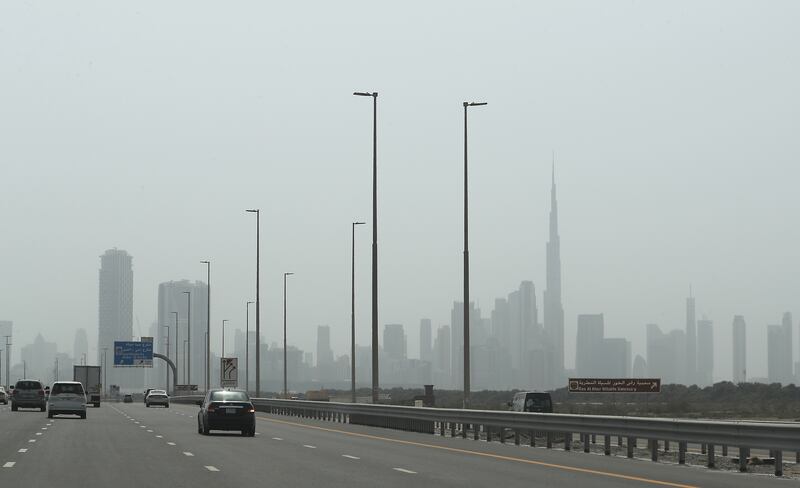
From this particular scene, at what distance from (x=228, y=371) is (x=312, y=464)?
57731 millimetres

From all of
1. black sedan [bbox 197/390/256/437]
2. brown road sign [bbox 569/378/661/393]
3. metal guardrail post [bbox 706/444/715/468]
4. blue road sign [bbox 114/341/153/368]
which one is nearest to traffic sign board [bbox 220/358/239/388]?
brown road sign [bbox 569/378/661/393]

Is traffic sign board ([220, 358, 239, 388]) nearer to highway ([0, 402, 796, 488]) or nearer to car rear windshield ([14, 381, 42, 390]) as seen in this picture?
car rear windshield ([14, 381, 42, 390])

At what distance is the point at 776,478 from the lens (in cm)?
2423

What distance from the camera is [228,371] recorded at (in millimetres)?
83562

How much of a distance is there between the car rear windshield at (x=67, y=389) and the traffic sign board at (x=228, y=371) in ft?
76.9

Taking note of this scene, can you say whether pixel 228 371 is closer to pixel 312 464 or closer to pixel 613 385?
pixel 613 385

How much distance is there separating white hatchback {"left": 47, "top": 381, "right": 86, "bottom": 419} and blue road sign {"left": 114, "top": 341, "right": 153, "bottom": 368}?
63875mm

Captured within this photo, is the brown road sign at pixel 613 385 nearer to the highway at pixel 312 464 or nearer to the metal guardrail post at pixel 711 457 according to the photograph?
the highway at pixel 312 464

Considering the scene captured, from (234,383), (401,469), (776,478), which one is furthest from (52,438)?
(234,383)

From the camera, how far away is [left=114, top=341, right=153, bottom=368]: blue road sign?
122750mm

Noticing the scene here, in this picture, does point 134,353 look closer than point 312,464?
No

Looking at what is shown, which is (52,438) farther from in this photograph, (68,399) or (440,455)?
(68,399)

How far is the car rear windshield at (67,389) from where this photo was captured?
194 feet

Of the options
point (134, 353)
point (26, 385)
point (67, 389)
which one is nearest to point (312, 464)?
point (67, 389)
